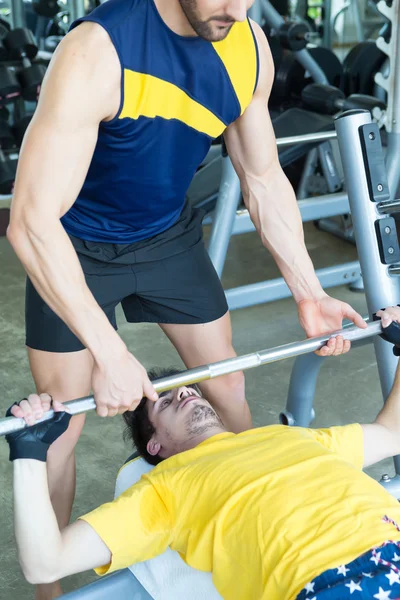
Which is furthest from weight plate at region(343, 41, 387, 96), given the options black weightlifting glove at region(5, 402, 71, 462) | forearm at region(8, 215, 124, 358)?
black weightlifting glove at region(5, 402, 71, 462)

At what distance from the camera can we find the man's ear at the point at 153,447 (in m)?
1.75

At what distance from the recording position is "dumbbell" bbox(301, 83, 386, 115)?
3.47 metres

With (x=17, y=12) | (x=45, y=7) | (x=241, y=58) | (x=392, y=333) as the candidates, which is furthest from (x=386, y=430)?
(x=17, y=12)

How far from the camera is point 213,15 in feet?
4.20

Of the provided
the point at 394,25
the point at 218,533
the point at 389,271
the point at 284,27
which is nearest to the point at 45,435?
the point at 218,533

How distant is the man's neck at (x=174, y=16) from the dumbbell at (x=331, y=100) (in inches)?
86.0

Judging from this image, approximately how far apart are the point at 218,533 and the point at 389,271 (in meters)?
0.73

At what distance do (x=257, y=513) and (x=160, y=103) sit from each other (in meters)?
0.72

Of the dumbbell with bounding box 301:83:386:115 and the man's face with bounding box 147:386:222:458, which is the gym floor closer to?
the man's face with bounding box 147:386:222:458

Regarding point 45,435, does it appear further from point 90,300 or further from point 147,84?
point 147,84

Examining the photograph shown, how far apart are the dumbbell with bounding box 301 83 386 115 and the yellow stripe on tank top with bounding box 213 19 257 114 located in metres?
2.00

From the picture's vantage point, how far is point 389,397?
5.61 ft

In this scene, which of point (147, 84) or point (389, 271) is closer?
point (147, 84)

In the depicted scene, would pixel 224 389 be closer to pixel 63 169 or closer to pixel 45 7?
pixel 63 169
